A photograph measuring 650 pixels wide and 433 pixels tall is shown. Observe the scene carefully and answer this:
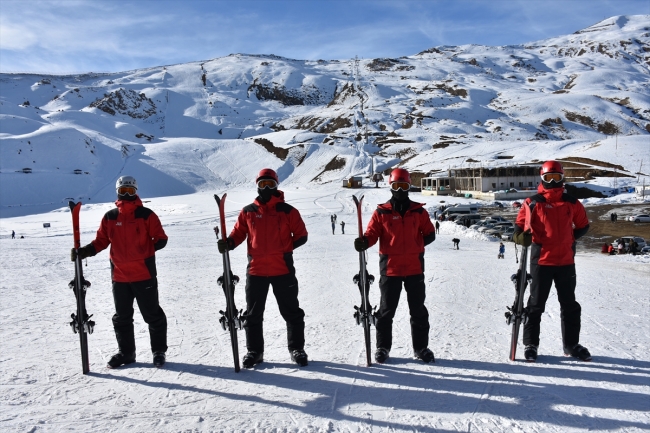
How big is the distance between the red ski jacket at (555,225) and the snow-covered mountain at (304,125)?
66.2 metres

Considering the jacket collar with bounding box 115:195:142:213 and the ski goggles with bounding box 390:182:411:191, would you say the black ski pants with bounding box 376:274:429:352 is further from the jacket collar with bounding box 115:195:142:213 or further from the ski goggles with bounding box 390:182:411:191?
the jacket collar with bounding box 115:195:142:213

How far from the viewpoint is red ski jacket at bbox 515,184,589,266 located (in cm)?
468

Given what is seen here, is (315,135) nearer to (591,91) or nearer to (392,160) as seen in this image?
(392,160)

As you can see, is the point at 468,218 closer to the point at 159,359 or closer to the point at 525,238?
the point at 525,238

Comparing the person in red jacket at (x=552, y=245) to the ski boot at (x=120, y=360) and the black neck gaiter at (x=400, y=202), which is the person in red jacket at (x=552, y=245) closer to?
the black neck gaiter at (x=400, y=202)

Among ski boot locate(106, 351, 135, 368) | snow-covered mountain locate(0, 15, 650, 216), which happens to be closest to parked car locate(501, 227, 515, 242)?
ski boot locate(106, 351, 135, 368)

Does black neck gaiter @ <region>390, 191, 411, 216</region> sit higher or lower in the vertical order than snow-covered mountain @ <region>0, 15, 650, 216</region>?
lower

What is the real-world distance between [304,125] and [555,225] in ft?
425

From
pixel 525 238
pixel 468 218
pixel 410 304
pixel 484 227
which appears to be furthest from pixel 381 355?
pixel 468 218

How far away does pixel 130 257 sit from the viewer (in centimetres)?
472

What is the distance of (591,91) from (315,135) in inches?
3921

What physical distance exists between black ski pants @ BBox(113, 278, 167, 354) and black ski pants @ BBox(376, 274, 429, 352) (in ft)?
7.69

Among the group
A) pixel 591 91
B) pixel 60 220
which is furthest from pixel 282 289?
pixel 591 91

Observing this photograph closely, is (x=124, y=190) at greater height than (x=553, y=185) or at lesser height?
greater
